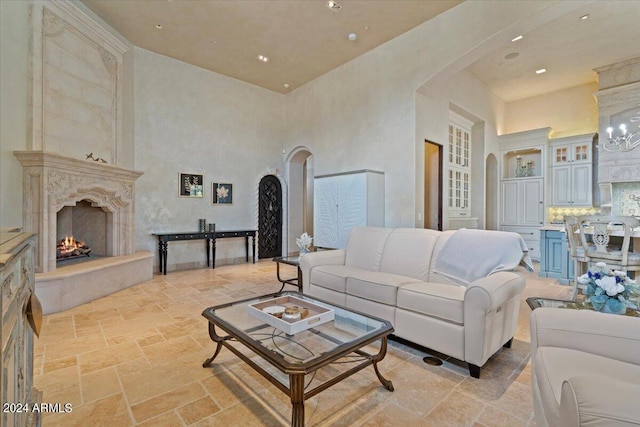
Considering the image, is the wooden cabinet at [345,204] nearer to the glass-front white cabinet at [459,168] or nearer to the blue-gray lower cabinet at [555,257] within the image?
the glass-front white cabinet at [459,168]

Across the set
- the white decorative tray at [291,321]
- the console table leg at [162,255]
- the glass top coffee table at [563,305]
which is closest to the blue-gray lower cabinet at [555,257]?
the glass top coffee table at [563,305]

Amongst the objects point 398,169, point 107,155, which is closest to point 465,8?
point 398,169

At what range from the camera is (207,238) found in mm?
5969

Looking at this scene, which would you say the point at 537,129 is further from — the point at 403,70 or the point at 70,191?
the point at 70,191

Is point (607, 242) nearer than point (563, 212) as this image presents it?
Yes

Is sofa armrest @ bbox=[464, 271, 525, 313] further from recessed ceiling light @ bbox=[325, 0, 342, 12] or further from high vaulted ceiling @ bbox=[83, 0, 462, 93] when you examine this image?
recessed ceiling light @ bbox=[325, 0, 342, 12]

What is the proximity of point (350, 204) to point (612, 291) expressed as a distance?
12.3ft

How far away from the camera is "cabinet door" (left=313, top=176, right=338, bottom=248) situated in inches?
220

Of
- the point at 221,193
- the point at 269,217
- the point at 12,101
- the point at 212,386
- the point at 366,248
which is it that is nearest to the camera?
the point at 212,386

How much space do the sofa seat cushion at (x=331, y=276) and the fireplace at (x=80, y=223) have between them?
2932 millimetres

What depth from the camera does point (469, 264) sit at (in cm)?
270

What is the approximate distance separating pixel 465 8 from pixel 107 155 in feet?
19.1

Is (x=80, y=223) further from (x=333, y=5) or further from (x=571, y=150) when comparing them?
(x=571, y=150)

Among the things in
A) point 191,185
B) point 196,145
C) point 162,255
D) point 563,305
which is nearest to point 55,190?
point 162,255
